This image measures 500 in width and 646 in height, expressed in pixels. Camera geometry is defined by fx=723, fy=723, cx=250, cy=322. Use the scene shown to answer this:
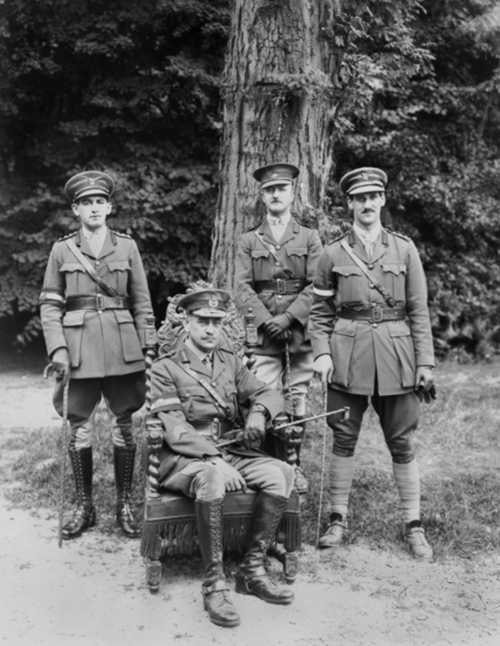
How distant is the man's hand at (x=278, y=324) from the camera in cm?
473

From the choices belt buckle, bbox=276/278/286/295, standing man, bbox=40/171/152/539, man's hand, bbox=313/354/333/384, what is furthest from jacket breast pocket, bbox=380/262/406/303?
standing man, bbox=40/171/152/539

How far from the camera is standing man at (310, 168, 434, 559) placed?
4289 mm

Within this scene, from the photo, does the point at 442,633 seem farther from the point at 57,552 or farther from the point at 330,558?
the point at 57,552

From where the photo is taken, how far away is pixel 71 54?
30.5 feet

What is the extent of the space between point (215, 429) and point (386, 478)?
2.07 metres

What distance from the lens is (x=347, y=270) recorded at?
4332 mm

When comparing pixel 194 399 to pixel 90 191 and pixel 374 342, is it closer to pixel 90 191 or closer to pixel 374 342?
pixel 374 342

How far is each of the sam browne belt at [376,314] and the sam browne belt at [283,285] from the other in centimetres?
56

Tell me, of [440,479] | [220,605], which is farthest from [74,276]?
[440,479]

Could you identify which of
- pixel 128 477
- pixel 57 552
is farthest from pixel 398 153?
pixel 57 552

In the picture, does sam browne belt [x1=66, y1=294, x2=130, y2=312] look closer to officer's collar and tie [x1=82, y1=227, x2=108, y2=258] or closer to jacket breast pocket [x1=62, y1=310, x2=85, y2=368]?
jacket breast pocket [x1=62, y1=310, x2=85, y2=368]

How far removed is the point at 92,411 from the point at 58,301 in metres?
0.74

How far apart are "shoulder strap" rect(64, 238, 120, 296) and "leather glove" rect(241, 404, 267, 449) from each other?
1.24m

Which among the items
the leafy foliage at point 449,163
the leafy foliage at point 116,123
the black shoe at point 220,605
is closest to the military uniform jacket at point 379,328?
the black shoe at point 220,605
